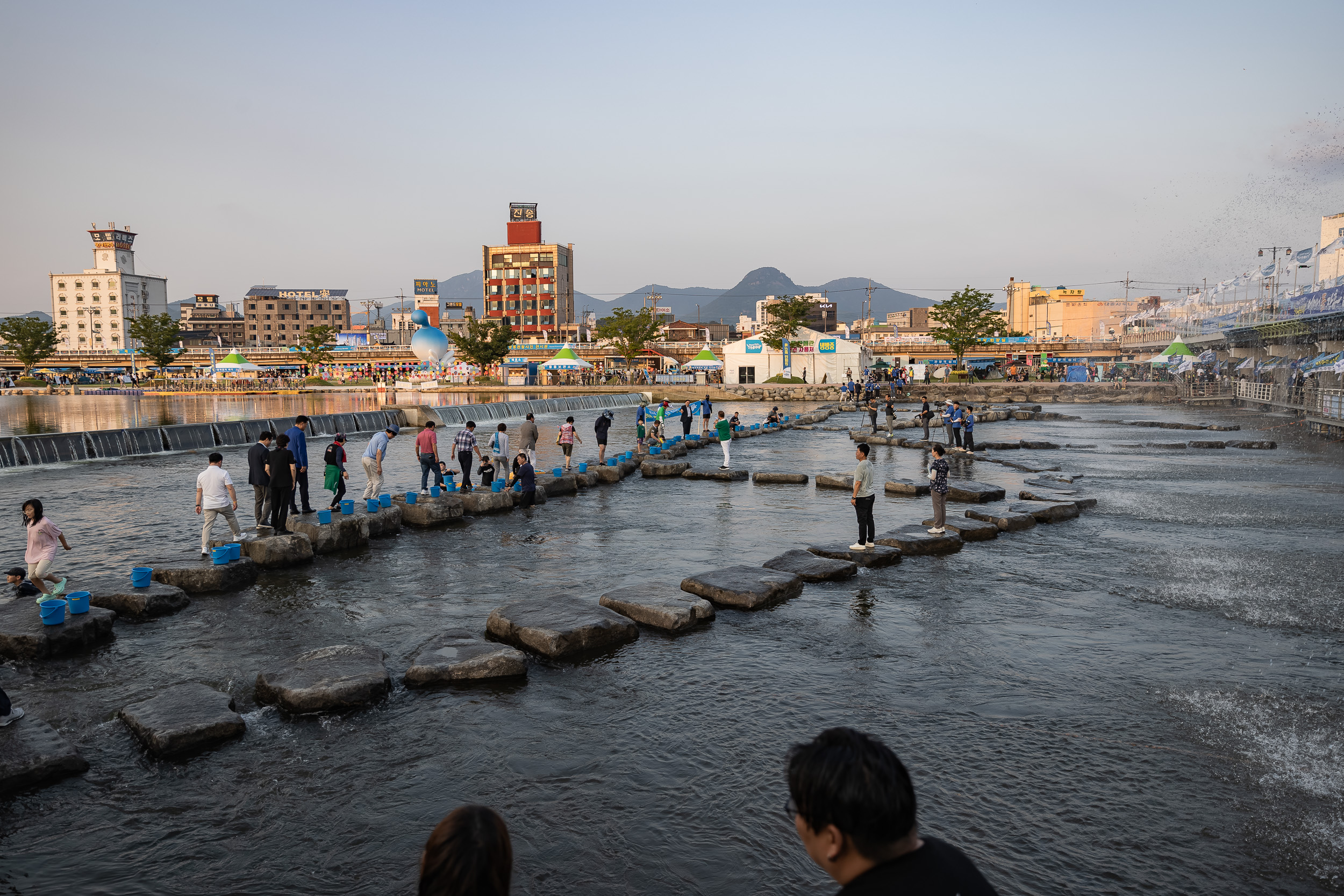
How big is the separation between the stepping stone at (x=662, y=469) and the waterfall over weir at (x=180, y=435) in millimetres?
4443

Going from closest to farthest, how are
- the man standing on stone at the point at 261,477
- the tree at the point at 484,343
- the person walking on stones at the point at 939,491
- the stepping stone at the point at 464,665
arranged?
the stepping stone at the point at 464,665 → the person walking on stones at the point at 939,491 → the man standing on stone at the point at 261,477 → the tree at the point at 484,343

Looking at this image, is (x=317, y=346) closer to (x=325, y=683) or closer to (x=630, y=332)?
(x=630, y=332)

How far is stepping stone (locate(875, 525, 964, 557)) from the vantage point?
566 inches

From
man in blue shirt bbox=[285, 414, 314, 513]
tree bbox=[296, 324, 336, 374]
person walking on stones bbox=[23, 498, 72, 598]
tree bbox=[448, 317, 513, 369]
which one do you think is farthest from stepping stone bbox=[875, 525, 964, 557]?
tree bbox=[296, 324, 336, 374]

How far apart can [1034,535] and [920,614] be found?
6.30 metres

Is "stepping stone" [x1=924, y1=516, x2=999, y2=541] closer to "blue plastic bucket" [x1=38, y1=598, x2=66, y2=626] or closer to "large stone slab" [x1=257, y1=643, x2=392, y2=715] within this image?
"large stone slab" [x1=257, y1=643, x2=392, y2=715]

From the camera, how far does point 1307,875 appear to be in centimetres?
534

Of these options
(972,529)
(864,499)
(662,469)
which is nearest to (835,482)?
(662,469)

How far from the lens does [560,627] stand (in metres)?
9.49

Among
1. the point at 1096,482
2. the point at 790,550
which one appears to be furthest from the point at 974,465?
the point at 790,550

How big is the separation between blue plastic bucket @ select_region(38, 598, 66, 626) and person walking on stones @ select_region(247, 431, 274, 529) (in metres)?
4.95

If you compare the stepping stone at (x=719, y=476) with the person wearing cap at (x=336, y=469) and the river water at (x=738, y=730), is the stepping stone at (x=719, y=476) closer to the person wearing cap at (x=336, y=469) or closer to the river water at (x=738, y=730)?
the river water at (x=738, y=730)

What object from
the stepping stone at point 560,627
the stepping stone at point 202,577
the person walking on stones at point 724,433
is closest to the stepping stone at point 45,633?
the stepping stone at point 202,577

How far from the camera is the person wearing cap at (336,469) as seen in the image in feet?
54.6
